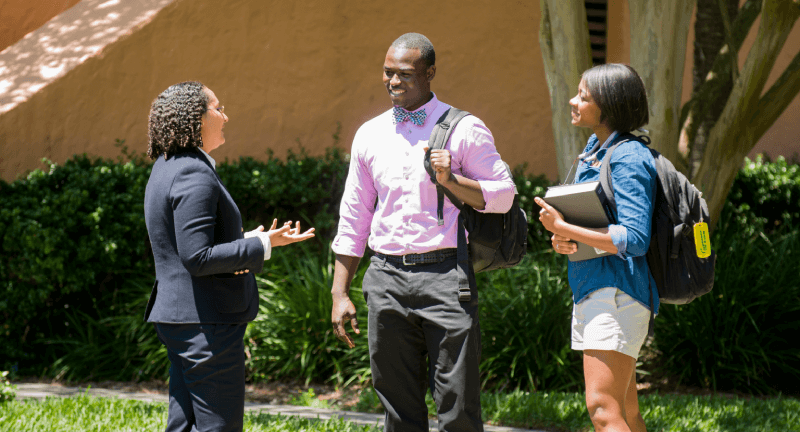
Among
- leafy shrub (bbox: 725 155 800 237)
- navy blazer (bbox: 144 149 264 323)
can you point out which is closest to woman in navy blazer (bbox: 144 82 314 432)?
navy blazer (bbox: 144 149 264 323)

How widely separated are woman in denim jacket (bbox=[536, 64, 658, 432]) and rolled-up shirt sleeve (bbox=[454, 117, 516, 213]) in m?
0.22

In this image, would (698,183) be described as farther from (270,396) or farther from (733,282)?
(270,396)

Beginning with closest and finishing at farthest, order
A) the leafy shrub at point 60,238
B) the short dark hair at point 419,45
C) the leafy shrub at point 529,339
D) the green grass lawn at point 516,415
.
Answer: the short dark hair at point 419,45
the green grass lawn at point 516,415
the leafy shrub at point 529,339
the leafy shrub at point 60,238

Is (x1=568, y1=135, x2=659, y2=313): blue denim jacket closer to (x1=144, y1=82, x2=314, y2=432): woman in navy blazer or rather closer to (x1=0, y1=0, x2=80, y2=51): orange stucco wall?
(x1=144, y1=82, x2=314, y2=432): woman in navy blazer

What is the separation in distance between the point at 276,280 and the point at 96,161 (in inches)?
80.2

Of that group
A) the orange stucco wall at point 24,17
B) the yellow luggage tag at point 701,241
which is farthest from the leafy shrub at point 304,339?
the orange stucco wall at point 24,17

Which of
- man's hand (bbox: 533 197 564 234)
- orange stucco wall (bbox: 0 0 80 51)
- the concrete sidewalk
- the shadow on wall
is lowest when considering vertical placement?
the concrete sidewalk

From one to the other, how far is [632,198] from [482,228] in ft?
2.10

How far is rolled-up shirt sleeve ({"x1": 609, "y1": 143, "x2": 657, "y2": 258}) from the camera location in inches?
113

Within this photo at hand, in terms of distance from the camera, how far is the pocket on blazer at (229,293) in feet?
9.82

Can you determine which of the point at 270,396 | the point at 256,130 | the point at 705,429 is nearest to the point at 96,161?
the point at 256,130

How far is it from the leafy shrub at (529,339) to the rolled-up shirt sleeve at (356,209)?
116 inches

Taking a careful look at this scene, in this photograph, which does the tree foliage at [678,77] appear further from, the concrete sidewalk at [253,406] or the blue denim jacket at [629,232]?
the blue denim jacket at [629,232]

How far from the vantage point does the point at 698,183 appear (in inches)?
251
